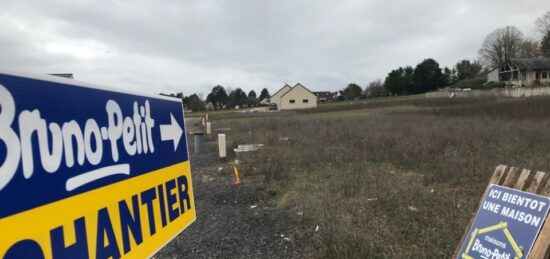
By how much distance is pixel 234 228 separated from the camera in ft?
17.3

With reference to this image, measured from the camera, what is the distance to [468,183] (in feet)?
22.2

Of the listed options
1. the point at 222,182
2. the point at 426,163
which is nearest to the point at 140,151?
the point at 222,182

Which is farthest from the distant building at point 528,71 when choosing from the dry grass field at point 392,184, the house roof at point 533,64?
the dry grass field at point 392,184

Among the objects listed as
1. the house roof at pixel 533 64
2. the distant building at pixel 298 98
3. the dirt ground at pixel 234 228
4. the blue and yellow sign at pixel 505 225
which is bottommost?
the dirt ground at pixel 234 228

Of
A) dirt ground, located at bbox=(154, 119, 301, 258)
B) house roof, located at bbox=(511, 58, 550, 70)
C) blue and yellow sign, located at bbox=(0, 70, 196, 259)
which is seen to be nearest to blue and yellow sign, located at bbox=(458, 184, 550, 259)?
dirt ground, located at bbox=(154, 119, 301, 258)

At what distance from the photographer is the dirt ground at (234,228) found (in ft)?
14.6

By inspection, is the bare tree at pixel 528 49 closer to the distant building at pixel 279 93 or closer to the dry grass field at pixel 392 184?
the distant building at pixel 279 93

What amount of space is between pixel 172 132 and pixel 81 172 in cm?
83

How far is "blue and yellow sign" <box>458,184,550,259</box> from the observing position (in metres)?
2.81

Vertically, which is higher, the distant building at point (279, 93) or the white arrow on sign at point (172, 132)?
the distant building at point (279, 93)

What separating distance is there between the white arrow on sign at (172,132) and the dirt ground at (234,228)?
257 centimetres

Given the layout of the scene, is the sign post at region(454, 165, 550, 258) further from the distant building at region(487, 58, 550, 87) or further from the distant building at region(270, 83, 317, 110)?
the distant building at region(270, 83, 317, 110)

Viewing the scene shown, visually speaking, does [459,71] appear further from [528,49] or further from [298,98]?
[298,98]

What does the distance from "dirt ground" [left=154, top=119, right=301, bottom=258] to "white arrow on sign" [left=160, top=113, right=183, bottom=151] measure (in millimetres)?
2572
